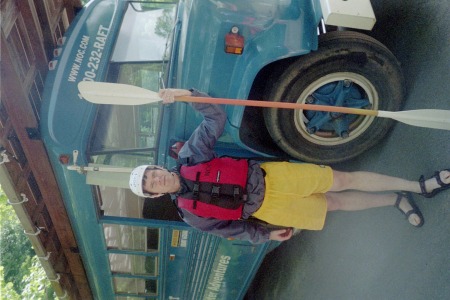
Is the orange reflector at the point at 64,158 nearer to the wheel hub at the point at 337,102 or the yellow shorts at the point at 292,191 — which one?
the yellow shorts at the point at 292,191

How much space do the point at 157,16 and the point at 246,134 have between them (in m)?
1.55

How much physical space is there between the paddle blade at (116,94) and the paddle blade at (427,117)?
1366 mm

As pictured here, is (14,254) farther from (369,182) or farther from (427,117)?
(427,117)

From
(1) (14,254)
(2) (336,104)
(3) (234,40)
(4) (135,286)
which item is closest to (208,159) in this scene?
(3) (234,40)

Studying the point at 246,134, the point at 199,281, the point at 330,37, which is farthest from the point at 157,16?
the point at 199,281

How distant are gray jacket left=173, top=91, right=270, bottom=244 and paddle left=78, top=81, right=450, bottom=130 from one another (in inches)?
5.8

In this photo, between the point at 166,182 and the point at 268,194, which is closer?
the point at 166,182

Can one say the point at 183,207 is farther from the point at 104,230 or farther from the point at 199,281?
the point at 199,281

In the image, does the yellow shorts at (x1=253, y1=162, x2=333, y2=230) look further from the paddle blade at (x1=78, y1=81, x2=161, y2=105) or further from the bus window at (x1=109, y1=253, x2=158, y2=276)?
the bus window at (x1=109, y1=253, x2=158, y2=276)

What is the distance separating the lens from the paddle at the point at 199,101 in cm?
224

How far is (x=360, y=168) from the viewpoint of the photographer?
3.14 metres

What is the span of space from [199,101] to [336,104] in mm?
930

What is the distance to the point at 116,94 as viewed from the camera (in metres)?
2.31

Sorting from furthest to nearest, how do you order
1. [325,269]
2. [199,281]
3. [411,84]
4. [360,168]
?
1. [199,281]
2. [325,269]
3. [360,168]
4. [411,84]
